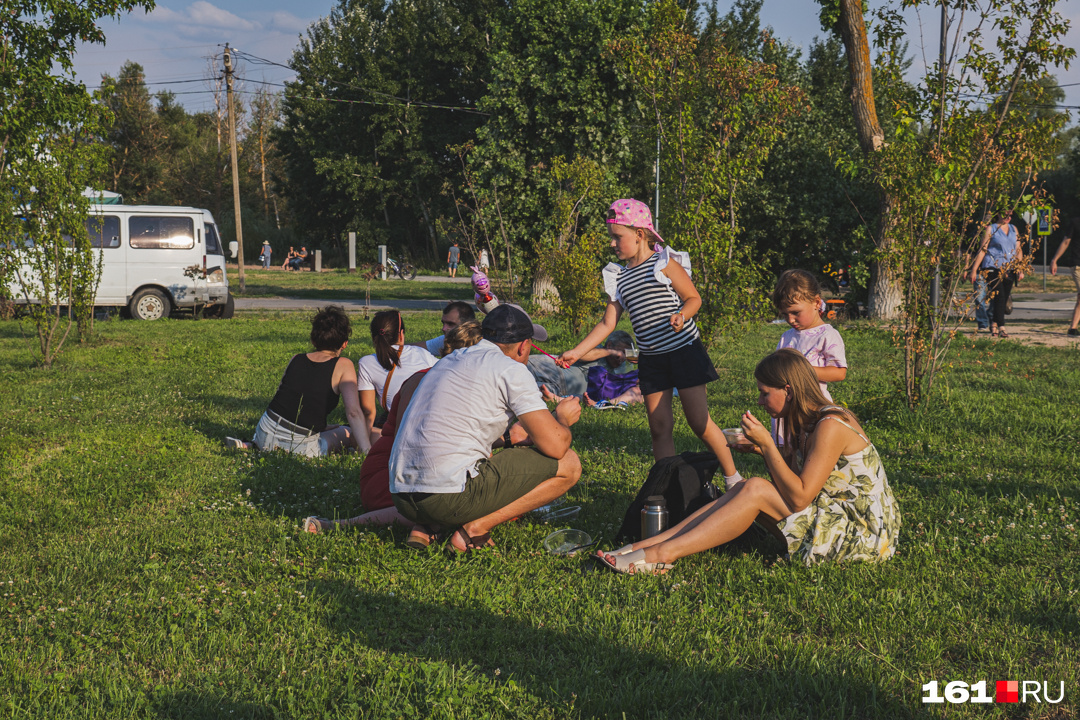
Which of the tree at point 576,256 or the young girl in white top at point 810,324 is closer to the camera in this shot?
the young girl in white top at point 810,324

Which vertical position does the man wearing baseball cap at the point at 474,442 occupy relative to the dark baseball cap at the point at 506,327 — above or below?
below

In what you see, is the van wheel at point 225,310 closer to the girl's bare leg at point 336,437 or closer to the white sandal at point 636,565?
the girl's bare leg at point 336,437

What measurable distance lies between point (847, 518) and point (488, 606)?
172cm

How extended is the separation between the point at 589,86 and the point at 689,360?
47.3 feet

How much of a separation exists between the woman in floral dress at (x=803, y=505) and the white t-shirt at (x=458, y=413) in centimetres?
81

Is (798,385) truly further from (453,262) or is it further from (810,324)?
(453,262)

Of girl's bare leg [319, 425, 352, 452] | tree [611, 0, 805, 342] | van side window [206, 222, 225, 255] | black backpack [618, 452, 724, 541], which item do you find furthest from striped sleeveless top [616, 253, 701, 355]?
van side window [206, 222, 225, 255]

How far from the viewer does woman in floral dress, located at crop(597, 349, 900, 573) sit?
4.04 meters

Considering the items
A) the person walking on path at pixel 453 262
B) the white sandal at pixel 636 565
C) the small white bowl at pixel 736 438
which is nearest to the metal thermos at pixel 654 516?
the white sandal at pixel 636 565

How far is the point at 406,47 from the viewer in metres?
40.9

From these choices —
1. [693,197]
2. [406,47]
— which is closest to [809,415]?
[693,197]

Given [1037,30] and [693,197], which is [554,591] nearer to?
[1037,30]

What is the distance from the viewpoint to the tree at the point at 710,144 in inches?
394

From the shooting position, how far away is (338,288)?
99.7 ft
